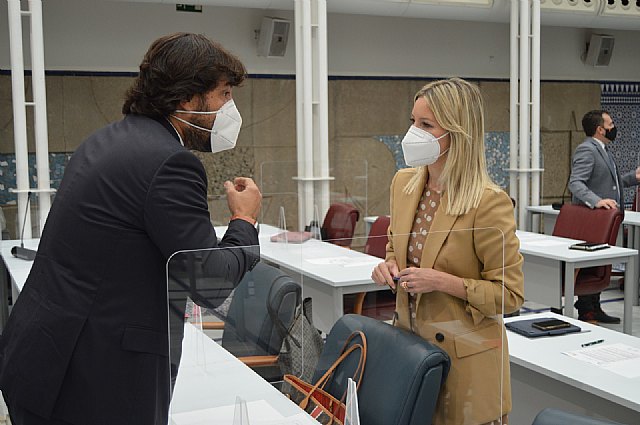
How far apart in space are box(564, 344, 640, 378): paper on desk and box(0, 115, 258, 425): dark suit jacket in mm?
1584

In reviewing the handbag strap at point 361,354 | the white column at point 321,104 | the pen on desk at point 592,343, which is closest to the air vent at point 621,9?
the white column at point 321,104

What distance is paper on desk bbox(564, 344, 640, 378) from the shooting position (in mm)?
2586

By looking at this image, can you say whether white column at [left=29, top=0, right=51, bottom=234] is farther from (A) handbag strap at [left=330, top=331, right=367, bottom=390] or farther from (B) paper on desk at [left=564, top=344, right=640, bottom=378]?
(A) handbag strap at [left=330, top=331, right=367, bottom=390]

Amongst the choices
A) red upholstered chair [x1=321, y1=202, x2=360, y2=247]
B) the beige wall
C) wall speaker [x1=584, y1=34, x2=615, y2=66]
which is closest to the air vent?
wall speaker [x1=584, y1=34, x2=615, y2=66]

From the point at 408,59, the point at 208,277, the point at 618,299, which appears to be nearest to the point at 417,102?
the point at 208,277

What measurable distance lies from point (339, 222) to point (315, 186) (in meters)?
0.92

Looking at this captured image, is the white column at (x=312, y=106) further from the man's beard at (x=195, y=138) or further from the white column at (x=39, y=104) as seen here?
the man's beard at (x=195, y=138)

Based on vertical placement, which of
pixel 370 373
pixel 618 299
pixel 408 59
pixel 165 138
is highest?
pixel 408 59

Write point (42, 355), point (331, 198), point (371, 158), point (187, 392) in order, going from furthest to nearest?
point (371, 158) → point (331, 198) → point (42, 355) → point (187, 392)

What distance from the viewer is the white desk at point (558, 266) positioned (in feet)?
17.3

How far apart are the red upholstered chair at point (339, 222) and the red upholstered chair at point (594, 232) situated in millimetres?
1873

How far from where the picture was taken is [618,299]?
722 centimetres

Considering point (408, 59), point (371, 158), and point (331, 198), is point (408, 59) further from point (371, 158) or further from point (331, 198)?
point (331, 198)

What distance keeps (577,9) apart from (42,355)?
878cm
